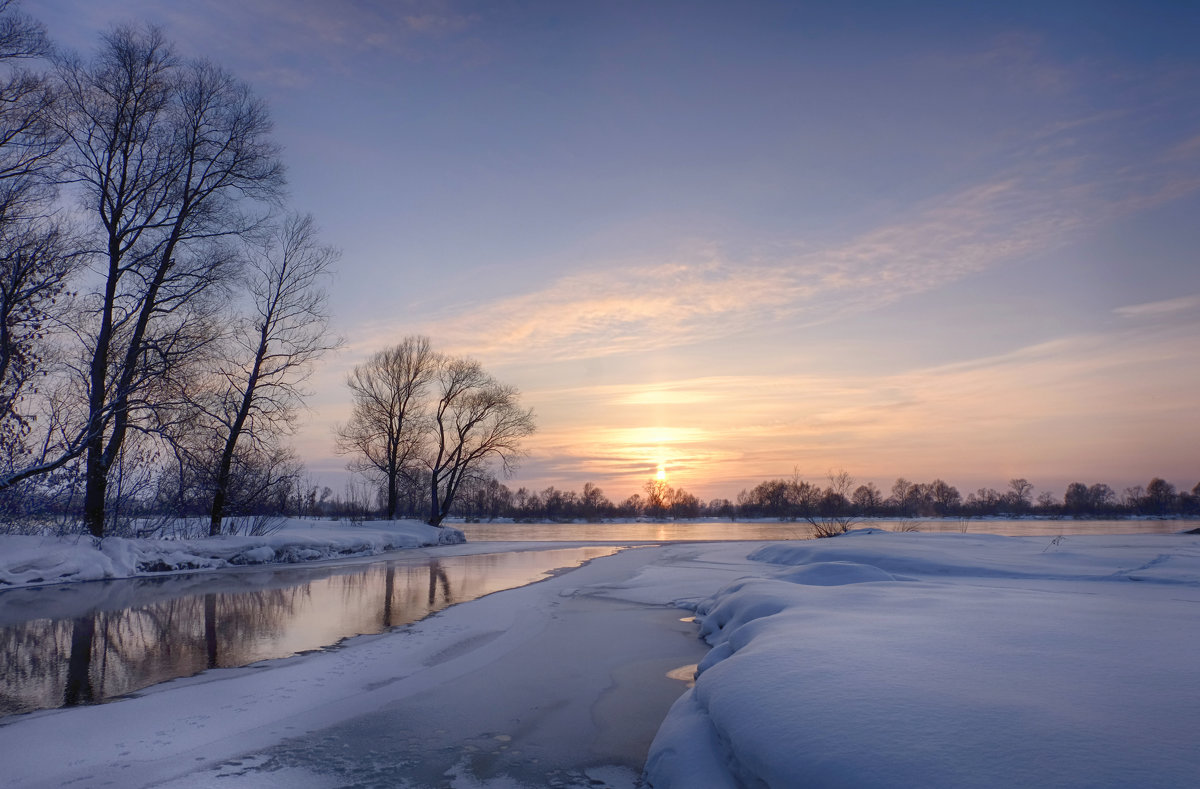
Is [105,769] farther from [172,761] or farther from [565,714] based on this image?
[565,714]

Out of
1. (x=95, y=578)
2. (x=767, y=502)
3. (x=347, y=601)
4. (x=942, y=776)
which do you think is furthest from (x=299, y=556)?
(x=767, y=502)

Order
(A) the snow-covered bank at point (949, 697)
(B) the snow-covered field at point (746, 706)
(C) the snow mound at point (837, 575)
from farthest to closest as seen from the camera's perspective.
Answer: (C) the snow mound at point (837, 575)
(B) the snow-covered field at point (746, 706)
(A) the snow-covered bank at point (949, 697)

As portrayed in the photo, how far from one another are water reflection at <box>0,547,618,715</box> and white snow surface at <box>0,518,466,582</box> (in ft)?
2.53

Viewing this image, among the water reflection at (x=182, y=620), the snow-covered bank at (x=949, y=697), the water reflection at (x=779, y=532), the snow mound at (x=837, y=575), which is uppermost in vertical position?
the snow-covered bank at (x=949, y=697)

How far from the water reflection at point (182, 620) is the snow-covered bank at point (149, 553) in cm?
77

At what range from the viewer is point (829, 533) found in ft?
71.2

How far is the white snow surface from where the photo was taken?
11781 millimetres

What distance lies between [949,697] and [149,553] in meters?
16.3

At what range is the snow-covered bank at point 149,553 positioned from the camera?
11.8 metres

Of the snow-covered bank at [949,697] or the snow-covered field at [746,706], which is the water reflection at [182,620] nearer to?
the snow-covered field at [746,706]

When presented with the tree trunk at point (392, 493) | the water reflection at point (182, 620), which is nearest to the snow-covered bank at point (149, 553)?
the water reflection at point (182, 620)

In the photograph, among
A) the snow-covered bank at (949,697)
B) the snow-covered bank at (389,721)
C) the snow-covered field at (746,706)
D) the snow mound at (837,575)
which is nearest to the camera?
the snow-covered bank at (949,697)

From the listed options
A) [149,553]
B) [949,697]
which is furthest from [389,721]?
[149,553]

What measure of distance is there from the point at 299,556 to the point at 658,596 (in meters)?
11.8
